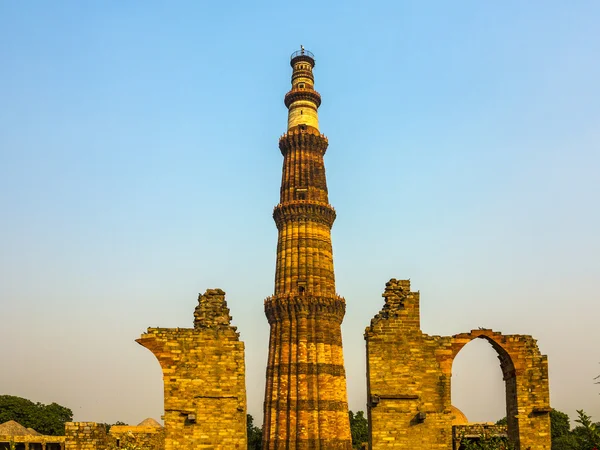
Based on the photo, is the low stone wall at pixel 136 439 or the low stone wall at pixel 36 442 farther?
the low stone wall at pixel 36 442

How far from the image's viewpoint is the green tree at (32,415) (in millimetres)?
51812

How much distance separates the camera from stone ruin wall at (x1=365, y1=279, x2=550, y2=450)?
14.9 metres

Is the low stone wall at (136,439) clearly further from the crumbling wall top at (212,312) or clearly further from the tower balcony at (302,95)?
the tower balcony at (302,95)

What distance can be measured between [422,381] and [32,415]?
146 ft

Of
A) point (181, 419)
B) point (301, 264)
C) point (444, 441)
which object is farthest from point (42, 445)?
point (444, 441)

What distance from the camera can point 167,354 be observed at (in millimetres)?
15164

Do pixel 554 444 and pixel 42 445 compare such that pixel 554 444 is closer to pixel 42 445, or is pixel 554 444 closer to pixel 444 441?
pixel 42 445

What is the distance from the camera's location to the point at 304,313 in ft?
108

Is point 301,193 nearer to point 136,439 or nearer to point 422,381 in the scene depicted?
point 136,439

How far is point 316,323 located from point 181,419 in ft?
60.8

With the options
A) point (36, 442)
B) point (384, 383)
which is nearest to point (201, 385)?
point (384, 383)

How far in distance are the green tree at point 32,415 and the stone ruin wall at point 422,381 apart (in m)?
42.5

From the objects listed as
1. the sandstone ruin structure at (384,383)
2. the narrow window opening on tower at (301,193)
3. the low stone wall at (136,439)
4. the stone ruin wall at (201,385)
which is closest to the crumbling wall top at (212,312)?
the sandstone ruin structure at (384,383)

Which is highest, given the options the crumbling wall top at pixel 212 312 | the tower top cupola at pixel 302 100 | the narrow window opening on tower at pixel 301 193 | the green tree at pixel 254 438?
the tower top cupola at pixel 302 100
